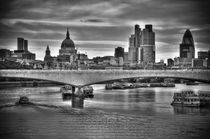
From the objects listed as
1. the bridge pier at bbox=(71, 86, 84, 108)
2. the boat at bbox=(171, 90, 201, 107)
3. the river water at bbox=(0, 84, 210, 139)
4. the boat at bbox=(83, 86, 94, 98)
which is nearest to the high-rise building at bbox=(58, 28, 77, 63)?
the boat at bbox=(83, 86, 94, 98)

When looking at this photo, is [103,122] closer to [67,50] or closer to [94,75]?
[94,75]

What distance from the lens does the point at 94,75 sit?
49.8 metres

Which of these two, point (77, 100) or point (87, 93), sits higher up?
point (87, 93)

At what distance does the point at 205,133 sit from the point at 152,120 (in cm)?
604

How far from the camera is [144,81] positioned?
121312 mm

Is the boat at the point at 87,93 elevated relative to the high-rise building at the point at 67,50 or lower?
lower

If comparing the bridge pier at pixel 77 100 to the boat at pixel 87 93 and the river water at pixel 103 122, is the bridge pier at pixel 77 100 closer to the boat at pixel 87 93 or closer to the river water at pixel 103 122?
the river water at pixel 103 122

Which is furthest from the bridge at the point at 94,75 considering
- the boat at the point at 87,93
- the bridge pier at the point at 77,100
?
the boat at the point at 87,93

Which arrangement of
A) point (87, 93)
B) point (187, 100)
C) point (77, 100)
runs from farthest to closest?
point (87, 93), point (77, 100), point (187, 100)

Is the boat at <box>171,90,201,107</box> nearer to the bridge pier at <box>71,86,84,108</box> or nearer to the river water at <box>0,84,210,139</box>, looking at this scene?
the river water at <box>0,84,210,139</box>

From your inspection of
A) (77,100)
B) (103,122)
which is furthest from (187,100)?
(103,122)

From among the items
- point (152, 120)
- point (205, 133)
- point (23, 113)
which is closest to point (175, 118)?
point (152, 120)

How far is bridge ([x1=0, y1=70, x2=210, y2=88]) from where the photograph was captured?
47.5 meters

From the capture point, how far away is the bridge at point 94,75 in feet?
156
